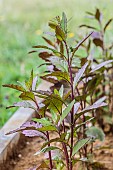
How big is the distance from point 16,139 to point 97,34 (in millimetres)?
886

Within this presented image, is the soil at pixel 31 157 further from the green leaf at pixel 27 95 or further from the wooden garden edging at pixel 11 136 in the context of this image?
the green leaf at pixel 27 95

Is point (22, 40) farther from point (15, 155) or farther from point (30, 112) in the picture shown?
point (15, 155)

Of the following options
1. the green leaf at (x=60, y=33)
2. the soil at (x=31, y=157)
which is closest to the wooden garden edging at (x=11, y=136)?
the soil at (x=31, y=157)

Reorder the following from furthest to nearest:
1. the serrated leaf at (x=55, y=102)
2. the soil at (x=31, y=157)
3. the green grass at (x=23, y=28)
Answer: the green grass at (x=23, y=28), the soil at (x=31, y=157), the serrated leaf at (x=55, y=102)

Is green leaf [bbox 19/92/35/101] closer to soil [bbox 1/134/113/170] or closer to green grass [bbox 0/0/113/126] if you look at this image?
soil [bbox 1/134/113/170]

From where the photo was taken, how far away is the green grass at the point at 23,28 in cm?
482

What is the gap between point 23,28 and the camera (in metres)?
6.97

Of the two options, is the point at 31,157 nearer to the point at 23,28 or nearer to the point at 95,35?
the point at 95,35

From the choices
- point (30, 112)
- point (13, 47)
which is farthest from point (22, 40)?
point (30, 112)

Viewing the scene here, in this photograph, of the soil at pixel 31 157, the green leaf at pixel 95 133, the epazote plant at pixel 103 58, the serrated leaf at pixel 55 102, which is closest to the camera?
the serrated leaf at pixel 55 102

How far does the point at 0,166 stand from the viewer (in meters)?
2.77

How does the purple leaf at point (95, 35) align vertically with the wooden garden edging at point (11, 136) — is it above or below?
above

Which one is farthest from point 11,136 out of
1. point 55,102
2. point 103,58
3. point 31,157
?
point 55,102

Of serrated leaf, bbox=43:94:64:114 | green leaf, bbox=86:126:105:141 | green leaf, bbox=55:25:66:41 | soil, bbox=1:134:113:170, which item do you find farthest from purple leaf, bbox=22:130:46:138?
soil, bbox=1:134:113:170
